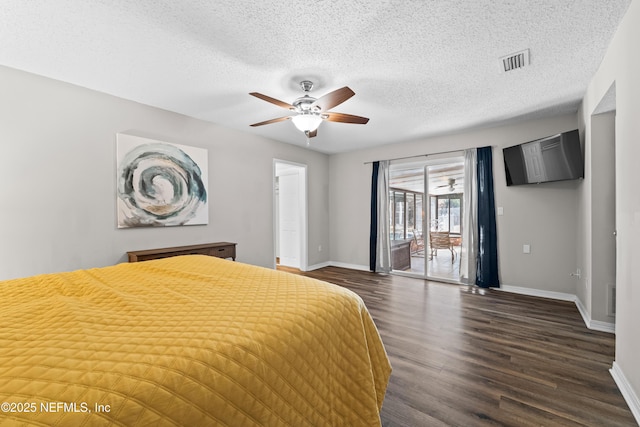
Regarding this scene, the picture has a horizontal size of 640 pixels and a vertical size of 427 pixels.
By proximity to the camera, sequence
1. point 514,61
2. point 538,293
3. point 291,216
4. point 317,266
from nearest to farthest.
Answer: point 514,61
point 538,293
point 317,266
point 291,216

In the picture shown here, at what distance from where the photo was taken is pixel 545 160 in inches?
133

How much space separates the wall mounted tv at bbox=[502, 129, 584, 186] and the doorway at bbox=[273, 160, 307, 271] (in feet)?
11.1

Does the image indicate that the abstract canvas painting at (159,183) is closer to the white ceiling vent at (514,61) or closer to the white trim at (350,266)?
the white trim at (350,266)

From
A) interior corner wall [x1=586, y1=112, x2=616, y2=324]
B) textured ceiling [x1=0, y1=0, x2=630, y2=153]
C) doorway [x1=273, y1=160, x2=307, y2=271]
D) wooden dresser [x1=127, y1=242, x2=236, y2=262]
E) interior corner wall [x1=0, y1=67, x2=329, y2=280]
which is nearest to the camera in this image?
→ textured ceiling [x1=0, y1=0, x2=630, y2=153]

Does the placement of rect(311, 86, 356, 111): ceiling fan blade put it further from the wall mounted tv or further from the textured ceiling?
the wall mounted tv

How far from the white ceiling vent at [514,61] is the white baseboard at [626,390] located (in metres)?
2.41

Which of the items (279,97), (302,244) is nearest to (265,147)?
(279,97)

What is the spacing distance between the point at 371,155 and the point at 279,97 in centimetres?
279

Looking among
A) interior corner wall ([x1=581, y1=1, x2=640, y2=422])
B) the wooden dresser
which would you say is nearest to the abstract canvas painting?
the wooden dresser

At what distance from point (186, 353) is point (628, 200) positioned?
2.66 meters

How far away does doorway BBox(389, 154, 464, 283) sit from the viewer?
475cm

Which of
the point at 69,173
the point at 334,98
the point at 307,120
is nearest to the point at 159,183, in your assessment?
the point at 69,173

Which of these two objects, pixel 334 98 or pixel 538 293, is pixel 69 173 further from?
pixel 538 293

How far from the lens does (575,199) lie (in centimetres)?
354
